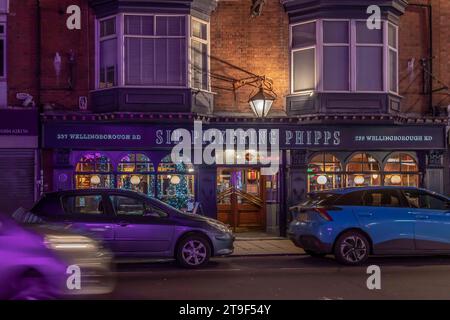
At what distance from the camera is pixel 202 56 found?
18.3 m

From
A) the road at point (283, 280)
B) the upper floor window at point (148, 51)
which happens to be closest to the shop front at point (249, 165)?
the upper floor window at point (148, 51)

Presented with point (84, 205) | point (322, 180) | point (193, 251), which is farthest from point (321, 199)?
point (322, 180)

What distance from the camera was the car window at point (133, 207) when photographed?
12.7 m

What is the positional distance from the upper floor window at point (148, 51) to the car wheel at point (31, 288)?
10311 millimetres

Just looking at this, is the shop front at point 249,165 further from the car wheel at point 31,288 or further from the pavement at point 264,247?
the car wheel at point 31,288

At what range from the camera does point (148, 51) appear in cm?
1781

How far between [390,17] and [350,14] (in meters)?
1.27

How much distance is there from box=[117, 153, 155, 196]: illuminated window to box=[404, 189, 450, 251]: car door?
7435 mm

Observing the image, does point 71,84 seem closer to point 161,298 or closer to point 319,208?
point 319,208

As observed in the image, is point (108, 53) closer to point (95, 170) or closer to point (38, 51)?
point (38, 51)

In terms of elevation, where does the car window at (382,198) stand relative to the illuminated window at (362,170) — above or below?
below

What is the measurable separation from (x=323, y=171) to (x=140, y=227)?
785 centimetres

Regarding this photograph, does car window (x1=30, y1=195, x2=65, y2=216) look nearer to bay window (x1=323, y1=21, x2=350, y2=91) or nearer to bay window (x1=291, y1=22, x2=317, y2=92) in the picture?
bay window (x1=291, y1=22, x2=317, y2=92)
